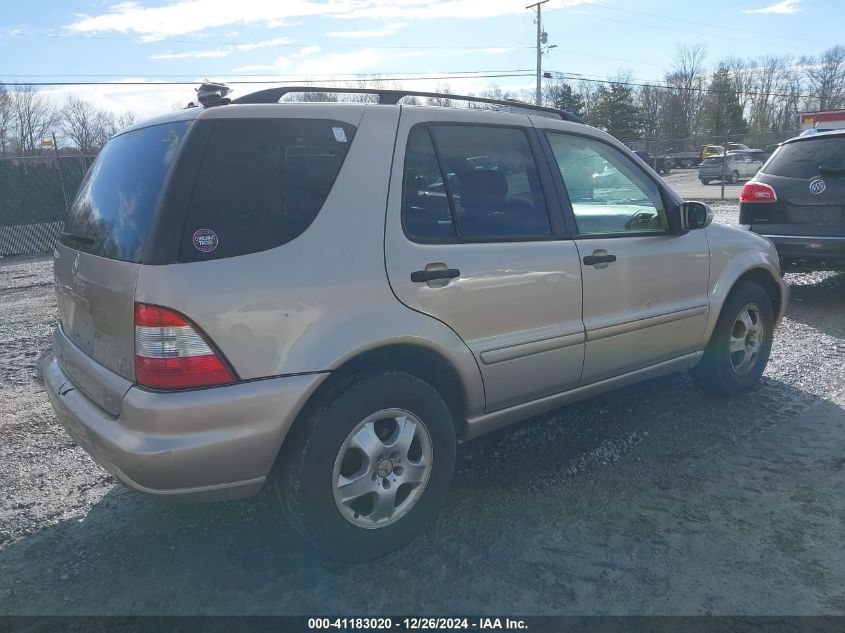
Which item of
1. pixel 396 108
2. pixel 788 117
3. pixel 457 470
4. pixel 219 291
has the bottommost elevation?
pixel 457 470

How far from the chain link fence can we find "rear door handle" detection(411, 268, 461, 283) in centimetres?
1412

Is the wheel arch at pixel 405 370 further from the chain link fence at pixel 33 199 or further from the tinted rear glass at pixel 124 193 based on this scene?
the chain link fence at pixel 33 199

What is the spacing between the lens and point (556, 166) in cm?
347

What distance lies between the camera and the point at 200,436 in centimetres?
229

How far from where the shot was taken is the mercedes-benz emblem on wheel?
662 centimetres

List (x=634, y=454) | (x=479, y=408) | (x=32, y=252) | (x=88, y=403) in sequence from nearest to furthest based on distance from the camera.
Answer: (x=88, y=403)
(x=479, y=408)
(x=634, y=454)
(x=32, y=252)

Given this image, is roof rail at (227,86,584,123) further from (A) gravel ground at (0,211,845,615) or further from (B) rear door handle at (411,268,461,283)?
(A) gravel ground at (0,211,845,615)

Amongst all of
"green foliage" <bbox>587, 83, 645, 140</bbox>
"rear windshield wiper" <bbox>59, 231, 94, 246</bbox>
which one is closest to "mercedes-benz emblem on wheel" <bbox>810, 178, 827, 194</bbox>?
"rear windshield wiper" <bbox>59, 231, 94, 246</bbox>

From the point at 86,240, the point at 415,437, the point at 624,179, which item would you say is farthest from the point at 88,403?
the point at 624,179

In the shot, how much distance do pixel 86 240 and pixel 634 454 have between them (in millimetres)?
3023

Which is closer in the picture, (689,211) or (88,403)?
(88,403)

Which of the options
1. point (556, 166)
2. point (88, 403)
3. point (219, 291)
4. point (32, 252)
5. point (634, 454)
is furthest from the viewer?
point (32, 252)

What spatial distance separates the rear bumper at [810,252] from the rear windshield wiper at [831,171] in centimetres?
64

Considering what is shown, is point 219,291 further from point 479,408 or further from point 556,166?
point 556,166
